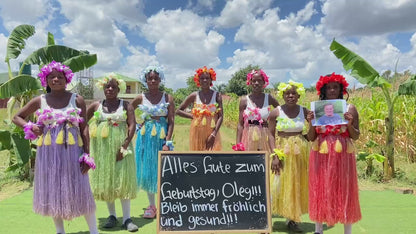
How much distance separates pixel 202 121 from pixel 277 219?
164 cm

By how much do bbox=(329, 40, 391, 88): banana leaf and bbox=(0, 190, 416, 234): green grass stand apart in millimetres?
2295

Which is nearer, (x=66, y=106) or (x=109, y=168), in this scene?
(x=66, y=106)

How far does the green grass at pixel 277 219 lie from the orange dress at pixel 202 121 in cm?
122

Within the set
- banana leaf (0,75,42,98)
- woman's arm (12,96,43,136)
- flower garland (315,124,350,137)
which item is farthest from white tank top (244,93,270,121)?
banana leaf (0,75,42,98)

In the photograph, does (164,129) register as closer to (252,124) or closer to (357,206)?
(252,124)

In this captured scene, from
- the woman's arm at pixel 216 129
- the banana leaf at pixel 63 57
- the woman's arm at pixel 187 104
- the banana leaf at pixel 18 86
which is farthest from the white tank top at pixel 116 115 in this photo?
the banana leaf at pixel 18 86

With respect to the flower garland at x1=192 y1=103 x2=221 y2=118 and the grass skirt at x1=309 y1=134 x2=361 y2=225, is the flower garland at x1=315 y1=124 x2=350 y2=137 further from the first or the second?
the flower garland at x1=192 y1=103 x2=221 y2=118

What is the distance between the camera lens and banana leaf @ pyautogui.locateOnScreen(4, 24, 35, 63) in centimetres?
728

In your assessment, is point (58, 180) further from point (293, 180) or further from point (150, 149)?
point (293, 180)

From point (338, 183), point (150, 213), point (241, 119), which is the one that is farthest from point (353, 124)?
point (150, 213)

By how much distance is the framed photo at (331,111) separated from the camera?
324cm

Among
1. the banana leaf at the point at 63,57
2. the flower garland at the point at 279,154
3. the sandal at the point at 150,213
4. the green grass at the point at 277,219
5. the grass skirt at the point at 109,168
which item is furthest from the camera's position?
the banana leaf at the point at 63,57

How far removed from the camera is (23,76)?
646 centimetres

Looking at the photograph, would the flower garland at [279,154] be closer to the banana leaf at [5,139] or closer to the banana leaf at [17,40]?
the banana leaf at [5,139]
